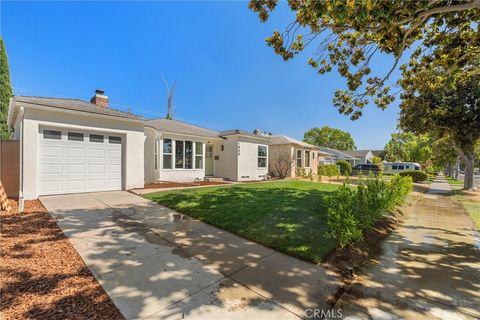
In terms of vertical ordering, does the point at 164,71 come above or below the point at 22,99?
above

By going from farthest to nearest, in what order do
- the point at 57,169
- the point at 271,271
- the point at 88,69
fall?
the point at 88,69
the point at 57,169
the point at 271,271

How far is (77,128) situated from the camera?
8.86 meters

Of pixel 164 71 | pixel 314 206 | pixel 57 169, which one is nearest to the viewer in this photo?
pixel 314 206

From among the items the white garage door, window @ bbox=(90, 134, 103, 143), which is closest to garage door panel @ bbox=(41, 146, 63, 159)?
the white garage door

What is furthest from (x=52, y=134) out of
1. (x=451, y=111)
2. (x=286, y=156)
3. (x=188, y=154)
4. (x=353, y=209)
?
(x=451, y=111)

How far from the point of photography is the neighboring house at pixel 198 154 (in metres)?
12.6

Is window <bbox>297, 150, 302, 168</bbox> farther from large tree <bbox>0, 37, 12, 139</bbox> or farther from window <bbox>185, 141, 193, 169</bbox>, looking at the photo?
large tree <bbox>0, 37, 12, 139</bbox>

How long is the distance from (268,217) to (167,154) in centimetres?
885

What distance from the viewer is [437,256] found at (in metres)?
4.55

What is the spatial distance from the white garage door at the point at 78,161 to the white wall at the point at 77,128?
0.24 meters

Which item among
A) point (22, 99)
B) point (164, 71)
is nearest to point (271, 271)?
point (22, 99)

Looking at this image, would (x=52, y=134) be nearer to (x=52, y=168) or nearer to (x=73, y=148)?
(x=73, y=148)

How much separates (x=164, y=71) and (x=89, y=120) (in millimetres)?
21467

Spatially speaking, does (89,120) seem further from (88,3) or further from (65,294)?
(65,294)
